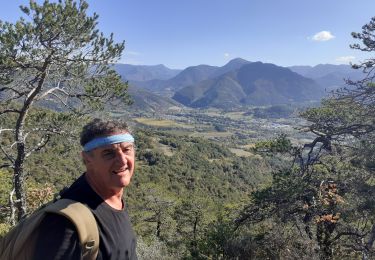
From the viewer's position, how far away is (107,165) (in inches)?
70.1

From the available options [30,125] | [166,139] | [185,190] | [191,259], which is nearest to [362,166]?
[191,259]

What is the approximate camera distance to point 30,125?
9516 millimetres

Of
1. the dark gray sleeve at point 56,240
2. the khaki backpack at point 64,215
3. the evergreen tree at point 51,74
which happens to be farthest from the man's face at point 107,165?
the evergreen tree at point 51,74

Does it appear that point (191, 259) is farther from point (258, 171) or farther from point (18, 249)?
point (258, 171)

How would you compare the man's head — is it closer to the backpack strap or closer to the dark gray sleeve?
the backpack strap

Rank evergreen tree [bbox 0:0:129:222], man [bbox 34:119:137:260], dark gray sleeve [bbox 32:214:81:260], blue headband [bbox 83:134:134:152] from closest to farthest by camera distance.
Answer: dark gray sleeve [bbox 32:214:81:260], man [bbox 34:119:137:260], blue headband [bbox 83:134:134:152], evergreen tree [bbox 0:0:129:222]

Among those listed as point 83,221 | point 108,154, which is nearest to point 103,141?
point 108,154

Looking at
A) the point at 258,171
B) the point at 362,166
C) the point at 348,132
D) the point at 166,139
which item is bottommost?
the point at 258,171

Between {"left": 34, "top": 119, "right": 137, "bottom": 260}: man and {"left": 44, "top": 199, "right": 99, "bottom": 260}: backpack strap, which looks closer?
{"left": 44, "top": 199, "right": 99, "bottom": 260}: backpack strap

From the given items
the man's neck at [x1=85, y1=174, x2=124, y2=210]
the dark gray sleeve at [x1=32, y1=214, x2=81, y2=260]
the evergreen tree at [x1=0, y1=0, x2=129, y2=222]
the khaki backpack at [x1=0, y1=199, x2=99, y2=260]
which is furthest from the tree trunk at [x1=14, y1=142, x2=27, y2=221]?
the dark gray sleeve at [x1=32, y1=214, x2=81, y2=260]

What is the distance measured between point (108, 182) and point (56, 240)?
43 cm

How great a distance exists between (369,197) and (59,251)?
9.01 meters

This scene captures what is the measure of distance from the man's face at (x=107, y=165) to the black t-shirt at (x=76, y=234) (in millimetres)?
69

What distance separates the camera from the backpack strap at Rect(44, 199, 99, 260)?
143cm
